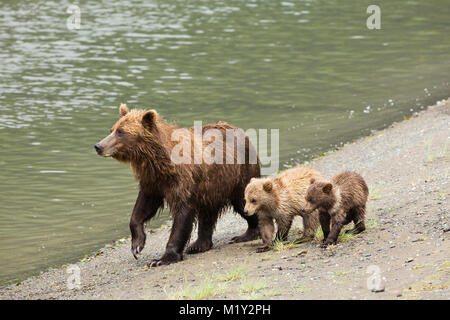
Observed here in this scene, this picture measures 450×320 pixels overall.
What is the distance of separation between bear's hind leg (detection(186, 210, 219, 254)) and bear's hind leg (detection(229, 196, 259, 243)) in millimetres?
335

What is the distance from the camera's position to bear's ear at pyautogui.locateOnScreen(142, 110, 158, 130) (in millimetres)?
9670

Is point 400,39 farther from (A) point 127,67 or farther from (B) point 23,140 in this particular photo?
(B) point 23,140

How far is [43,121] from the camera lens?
20.4 metres

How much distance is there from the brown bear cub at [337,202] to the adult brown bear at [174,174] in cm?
138

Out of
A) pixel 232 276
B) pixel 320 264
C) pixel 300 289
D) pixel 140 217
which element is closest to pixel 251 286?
pixel 300 289

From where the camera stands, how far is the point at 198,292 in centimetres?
780

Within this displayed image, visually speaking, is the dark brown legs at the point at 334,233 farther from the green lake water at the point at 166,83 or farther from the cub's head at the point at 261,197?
the green lake water at the point at 166,83

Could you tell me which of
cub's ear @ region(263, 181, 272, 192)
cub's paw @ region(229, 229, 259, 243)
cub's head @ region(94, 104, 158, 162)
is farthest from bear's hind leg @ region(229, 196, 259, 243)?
cub's head @ region(94, 104, 158, 162)

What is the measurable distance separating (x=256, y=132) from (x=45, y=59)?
1111cm

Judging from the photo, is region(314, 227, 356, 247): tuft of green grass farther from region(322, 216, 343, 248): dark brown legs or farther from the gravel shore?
region(322, 216, 343, 248): dark brown legs

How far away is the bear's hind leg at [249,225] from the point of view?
422 inches

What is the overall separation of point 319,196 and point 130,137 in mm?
2362

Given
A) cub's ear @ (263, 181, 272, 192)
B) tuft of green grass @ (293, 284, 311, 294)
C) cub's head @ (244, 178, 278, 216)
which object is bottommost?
tuft of green grass @ (293, 284, 311, 294)

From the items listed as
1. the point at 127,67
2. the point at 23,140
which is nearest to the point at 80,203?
the point at 23,140
